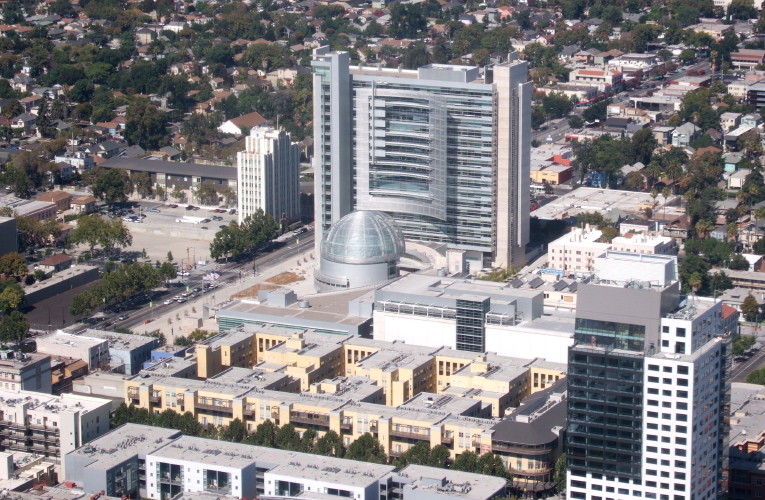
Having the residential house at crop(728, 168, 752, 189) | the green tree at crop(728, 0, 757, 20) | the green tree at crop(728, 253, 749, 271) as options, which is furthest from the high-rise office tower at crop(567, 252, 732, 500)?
the green tree at crop(728, 0, 757, 20)

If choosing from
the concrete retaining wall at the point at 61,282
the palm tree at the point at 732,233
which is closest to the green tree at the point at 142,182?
the concrete retaining wall at the point at 61,282

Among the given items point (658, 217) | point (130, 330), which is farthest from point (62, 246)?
point (658, 217)

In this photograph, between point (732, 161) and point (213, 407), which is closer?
point (213, 407)

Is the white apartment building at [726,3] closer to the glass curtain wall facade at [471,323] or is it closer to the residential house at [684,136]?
the residential house at [684,136]

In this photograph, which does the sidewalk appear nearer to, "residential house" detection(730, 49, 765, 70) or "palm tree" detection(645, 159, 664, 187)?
"palm tree" detection(645, 159, 664, 187)

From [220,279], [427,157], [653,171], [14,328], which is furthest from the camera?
[653,171]

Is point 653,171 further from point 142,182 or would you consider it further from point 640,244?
point 142,182

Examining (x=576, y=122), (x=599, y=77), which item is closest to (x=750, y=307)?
(x=576, y=122)
